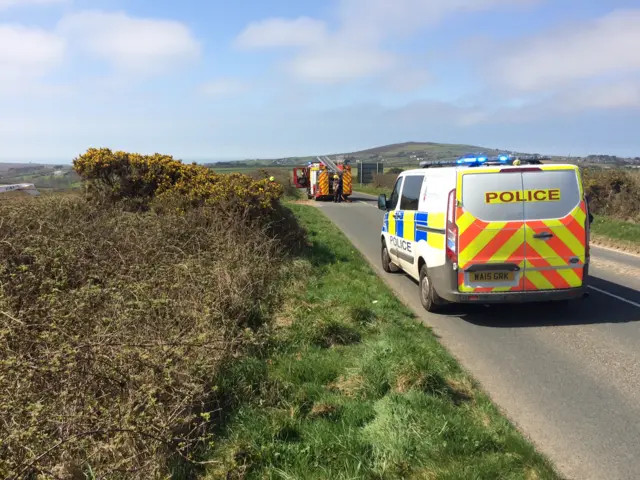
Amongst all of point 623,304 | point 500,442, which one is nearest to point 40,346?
point 500,442

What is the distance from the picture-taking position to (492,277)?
6.23 metres

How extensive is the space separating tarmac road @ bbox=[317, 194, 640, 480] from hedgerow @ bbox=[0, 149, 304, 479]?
98.4 inches

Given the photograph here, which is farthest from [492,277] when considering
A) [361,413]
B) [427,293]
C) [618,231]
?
[618,231]

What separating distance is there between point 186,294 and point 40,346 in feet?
6.28

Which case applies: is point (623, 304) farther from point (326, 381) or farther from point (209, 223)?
point (209, 223)

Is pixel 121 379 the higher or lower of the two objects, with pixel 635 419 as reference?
higher

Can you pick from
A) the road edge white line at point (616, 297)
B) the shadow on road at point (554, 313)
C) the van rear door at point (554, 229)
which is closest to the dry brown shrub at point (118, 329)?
the shadow on road at point (554, 313)

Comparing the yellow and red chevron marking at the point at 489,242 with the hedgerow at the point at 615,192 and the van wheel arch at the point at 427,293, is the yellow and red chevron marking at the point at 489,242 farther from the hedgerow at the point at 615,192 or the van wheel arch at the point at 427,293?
the hedgerow at the point at 615,192

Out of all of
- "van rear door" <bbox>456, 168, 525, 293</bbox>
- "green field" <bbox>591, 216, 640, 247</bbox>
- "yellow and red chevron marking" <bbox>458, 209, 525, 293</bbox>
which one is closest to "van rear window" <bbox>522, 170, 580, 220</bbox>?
"van rear door" <bbox>456, 168, 525, 293</bbox>

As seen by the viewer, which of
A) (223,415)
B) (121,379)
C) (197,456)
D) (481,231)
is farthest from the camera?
(481,231)

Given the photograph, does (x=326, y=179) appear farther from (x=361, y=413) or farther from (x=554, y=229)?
(x=361, y=413)

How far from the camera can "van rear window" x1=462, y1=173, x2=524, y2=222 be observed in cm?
616

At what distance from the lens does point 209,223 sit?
8469 millimetres

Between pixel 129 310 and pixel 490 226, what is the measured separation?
4491mm
